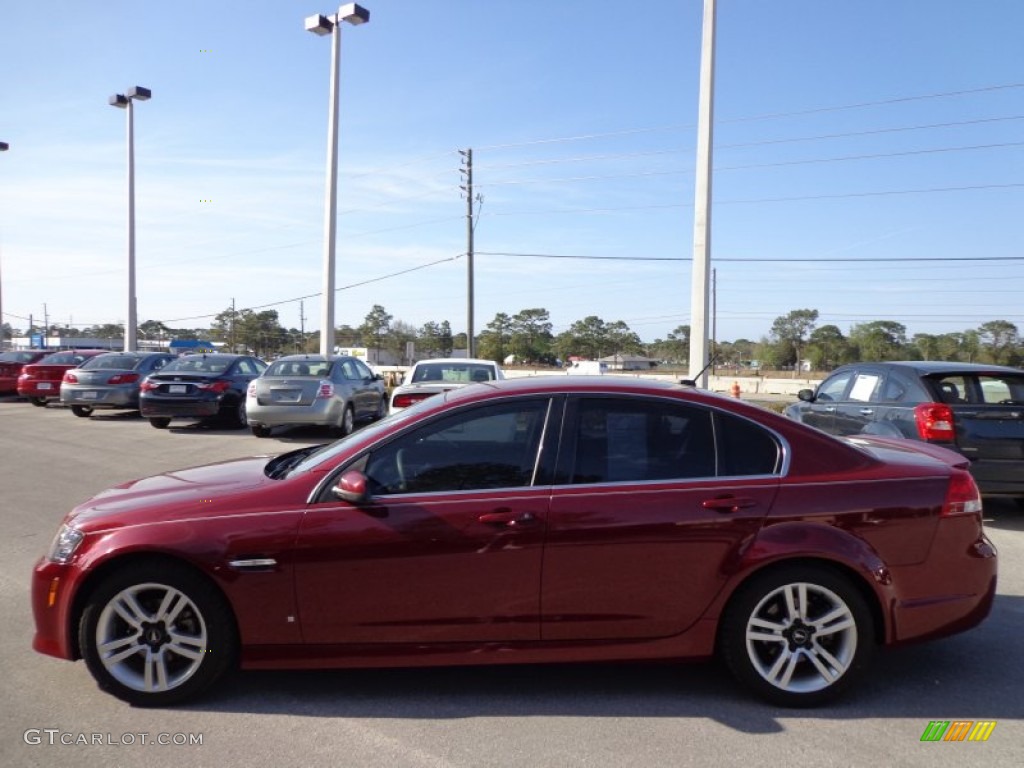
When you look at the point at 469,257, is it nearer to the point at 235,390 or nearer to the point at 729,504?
the point at 235,390

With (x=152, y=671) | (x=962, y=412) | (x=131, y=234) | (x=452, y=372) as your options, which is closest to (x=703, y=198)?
(x=452, y=372)

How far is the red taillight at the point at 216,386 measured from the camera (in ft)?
48.4

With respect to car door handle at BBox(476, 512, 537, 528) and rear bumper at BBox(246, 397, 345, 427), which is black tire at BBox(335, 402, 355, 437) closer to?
rear bumper at BBox(246, 397, 345, 427)

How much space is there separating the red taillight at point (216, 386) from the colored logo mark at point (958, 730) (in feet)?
44.6

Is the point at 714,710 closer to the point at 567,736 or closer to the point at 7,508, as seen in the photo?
the point at 567,736

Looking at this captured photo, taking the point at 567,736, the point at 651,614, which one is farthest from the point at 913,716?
the point at 567,736

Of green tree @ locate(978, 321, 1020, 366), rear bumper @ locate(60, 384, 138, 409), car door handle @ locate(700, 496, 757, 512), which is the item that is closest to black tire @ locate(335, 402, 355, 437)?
rear bumper @ locate(60, 384, 138, 409)

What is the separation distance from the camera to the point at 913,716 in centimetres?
363

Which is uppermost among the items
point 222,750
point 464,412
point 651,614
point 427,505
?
point 464,412

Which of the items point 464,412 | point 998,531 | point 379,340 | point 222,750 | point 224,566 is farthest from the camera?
point 379,340

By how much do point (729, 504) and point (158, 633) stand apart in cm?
274

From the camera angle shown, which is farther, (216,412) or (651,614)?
(216,412)

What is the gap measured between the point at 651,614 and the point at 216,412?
12.8m

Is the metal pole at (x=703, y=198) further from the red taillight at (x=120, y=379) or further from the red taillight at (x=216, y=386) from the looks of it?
the red taillight at (x=120, y=379)
